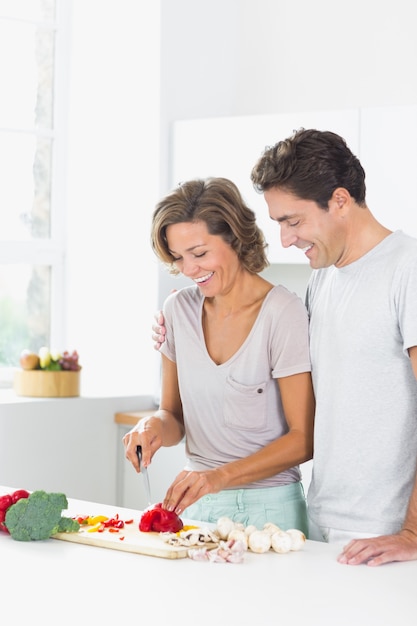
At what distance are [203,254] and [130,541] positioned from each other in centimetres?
68

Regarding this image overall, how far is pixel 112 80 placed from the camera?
4254 millimetres

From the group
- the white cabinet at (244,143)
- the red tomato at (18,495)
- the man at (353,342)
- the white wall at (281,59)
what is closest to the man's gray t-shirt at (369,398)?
the man at (353,342)

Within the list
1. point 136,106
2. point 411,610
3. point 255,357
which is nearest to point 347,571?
point 411,610

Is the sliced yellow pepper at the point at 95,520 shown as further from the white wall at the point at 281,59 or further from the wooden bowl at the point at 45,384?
the white wall at the point at 281,59

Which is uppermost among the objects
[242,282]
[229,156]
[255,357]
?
[229,156]

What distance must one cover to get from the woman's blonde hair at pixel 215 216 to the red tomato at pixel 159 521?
64 centimetres

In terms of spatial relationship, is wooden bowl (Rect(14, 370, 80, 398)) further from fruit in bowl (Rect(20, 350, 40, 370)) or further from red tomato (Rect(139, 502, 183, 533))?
red tomato (Rect(139, 502, 183, 533))

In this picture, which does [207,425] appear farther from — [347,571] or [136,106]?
[136,106]

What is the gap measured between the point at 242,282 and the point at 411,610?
99 cm

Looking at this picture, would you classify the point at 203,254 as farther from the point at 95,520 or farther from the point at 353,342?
the point at 95,520

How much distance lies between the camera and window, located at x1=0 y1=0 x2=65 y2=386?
4.30 metres

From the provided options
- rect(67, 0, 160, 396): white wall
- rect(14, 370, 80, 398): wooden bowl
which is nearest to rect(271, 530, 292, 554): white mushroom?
rect(14, 370, 80, 398): wooden bowl

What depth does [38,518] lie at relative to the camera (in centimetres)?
197

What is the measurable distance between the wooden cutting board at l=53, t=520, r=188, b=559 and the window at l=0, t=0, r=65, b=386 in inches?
92.4
